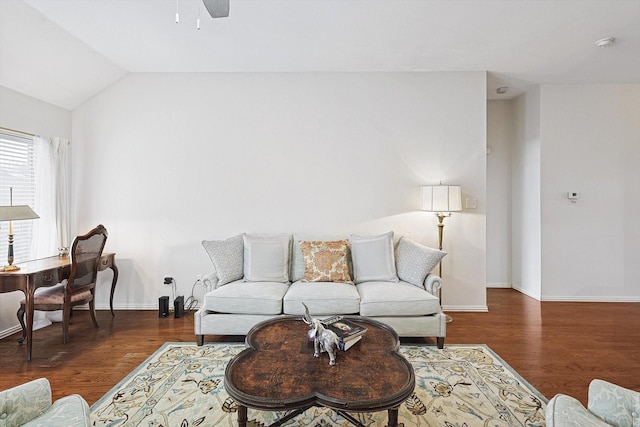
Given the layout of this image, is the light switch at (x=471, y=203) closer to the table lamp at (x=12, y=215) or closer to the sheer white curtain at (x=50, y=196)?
the table lamp at (x=12, y=215)

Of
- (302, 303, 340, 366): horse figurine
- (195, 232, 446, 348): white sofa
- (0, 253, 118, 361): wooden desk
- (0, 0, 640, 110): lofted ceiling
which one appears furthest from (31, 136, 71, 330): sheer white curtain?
(302, 303, 340, 366): horse figurine

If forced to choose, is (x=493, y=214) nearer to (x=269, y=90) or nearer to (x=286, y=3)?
(x=269, y=90)

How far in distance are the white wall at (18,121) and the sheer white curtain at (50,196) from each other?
0.14m

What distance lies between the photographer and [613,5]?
8.54ft

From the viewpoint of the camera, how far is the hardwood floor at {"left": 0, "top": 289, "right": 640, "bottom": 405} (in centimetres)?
239

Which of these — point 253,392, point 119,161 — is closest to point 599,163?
point 253,392

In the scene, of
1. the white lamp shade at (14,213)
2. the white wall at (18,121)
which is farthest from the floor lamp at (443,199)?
the white wall at (18,121)

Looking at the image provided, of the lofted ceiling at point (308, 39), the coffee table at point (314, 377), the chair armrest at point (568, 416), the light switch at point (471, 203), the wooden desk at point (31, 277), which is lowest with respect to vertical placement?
the coffee table at point (314, 377)

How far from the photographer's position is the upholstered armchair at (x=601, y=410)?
4.00 feet

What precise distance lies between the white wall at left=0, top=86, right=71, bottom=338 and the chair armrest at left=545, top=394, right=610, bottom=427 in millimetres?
4520

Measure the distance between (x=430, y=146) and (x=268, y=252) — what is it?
236cm

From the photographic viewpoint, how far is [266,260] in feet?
11.1

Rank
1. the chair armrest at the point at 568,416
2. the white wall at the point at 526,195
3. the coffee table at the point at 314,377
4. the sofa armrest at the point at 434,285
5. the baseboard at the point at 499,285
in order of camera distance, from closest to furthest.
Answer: the chair armrest at the point at 568,416, the coffee table at the point at 314,377, the sofa armrest at the point at 434,285, the white wall at the point at 526,195, the baseboard at the point at 499,285

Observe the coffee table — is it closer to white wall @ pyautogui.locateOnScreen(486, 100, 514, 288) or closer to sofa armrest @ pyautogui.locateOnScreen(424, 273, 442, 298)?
sofa armrest @ pyautogui.locateOnScreen(424, 273, 442, 298)
